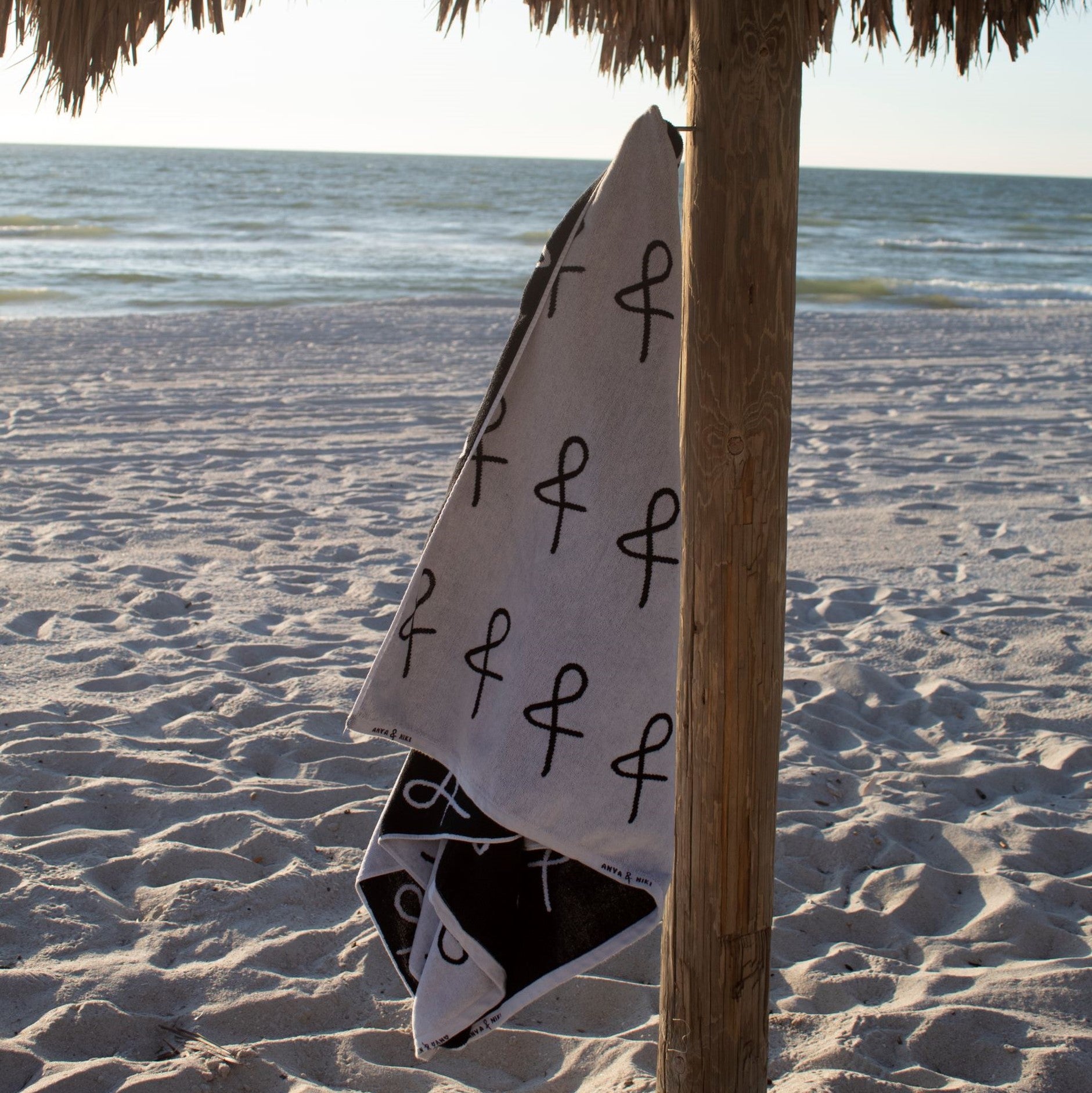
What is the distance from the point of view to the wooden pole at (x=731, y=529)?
1426 millimetres

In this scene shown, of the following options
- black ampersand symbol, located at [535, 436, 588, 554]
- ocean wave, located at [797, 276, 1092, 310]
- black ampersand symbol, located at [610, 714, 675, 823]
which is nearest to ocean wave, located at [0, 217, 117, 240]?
ocean wave, located at [797, 276, 1092, 310]

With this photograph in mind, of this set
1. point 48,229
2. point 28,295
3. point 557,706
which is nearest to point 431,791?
point 557,706

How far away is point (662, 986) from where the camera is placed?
1809 millimetres

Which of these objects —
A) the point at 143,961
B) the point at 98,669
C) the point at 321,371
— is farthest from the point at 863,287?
the point at 143,961

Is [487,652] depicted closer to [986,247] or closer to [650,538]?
[650,538]

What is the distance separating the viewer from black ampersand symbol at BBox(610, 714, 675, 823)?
149 cm

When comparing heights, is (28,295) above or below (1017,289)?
below

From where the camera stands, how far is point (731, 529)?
1551mm

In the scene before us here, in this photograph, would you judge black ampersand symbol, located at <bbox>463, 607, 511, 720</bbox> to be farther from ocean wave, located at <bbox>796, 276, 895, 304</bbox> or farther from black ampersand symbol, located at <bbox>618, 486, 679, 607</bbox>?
ocean wave, located at <bbox>796, 276, 895, 304</bbox>

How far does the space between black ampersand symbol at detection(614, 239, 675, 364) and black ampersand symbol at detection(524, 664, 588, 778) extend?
44 centimetres

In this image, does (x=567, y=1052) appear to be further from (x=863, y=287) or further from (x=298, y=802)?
(x=863, y=287)

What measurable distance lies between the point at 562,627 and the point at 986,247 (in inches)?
1219

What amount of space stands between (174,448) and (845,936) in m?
5.62

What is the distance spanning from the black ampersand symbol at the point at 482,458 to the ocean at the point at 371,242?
47.3 ft
